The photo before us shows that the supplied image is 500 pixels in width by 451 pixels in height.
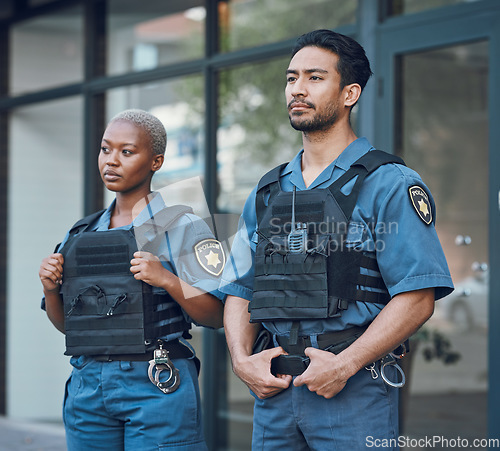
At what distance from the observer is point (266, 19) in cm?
540

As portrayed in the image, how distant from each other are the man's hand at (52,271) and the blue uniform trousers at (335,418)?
2.98 feet

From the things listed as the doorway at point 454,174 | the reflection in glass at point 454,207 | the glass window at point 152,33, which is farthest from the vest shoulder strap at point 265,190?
the glass window at point 152,33

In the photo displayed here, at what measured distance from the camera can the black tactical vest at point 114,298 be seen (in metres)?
2.59

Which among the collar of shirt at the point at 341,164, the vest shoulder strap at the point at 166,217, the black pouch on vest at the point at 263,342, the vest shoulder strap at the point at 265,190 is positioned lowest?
the black pouch on vest at the point at 263,342

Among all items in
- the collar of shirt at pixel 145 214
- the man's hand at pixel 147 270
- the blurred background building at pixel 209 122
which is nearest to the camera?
the man's hand at pixel 147 270

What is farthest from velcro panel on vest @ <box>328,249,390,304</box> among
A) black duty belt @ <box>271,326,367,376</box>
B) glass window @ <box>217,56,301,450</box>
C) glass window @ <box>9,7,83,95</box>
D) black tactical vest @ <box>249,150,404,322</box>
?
glass window @ <box>9,7,83,95</box>

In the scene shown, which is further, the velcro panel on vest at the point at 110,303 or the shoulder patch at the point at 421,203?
the velcro panel on vest at the point at 110,303

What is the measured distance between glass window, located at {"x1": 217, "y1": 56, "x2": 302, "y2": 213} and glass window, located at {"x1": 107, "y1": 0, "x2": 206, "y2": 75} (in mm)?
387

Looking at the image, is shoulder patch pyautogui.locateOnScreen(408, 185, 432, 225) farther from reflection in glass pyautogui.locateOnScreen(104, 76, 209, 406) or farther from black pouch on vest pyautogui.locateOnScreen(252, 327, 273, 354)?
reflection in glass pyautogui.locateOnScreen(104, 76, 209, 406)

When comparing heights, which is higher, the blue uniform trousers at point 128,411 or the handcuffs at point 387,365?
the handcuffs at point 387,365

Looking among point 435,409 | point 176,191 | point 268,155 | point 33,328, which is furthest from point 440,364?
point 176,191

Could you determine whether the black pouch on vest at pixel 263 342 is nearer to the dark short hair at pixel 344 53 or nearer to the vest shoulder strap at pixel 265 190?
the vest shoulder strap at pixel 265 190

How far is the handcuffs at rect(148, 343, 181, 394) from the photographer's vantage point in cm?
256

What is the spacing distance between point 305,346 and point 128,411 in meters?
0.70
